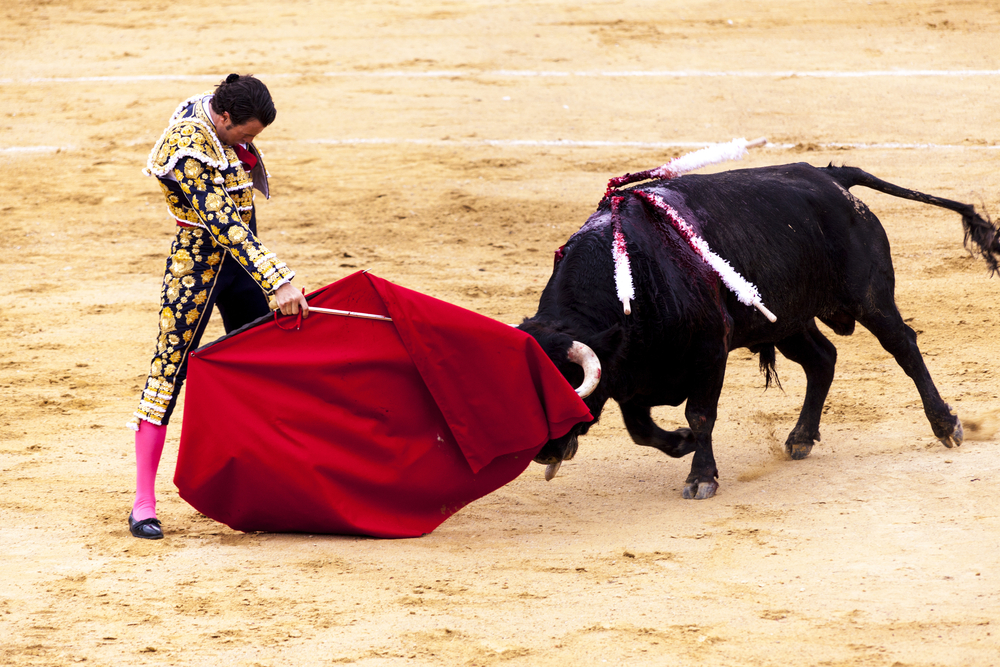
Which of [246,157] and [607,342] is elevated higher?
[246,157]

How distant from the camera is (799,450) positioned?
5.01m

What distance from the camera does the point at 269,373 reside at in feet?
13.2

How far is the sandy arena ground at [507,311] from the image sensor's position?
3357mm

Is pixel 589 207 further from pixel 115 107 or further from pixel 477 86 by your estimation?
pixel 115 107

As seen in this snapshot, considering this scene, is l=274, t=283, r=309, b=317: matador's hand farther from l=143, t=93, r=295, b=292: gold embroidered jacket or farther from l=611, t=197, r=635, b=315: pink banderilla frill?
l=611, t=197, r=635, b=315: pink banderilla frill

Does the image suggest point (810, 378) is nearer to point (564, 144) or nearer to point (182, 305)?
point (182, 305)

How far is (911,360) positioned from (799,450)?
666 millimetres

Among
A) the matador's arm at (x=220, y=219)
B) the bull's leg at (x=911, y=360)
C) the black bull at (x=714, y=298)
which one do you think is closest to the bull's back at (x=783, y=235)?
the black bull at (x=714, y=298)

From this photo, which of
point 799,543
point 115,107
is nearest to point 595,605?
point 799,543

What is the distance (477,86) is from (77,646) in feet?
28.4

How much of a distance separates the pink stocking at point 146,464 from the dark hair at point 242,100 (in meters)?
1.18

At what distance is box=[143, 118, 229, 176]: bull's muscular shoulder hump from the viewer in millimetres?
3891

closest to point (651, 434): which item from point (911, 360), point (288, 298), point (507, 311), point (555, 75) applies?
point (911, 360)

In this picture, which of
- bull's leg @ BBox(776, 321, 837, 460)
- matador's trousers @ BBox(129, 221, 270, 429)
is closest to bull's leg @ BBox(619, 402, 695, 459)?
bull's leg @ BBox(776, 321, 837, 460)
